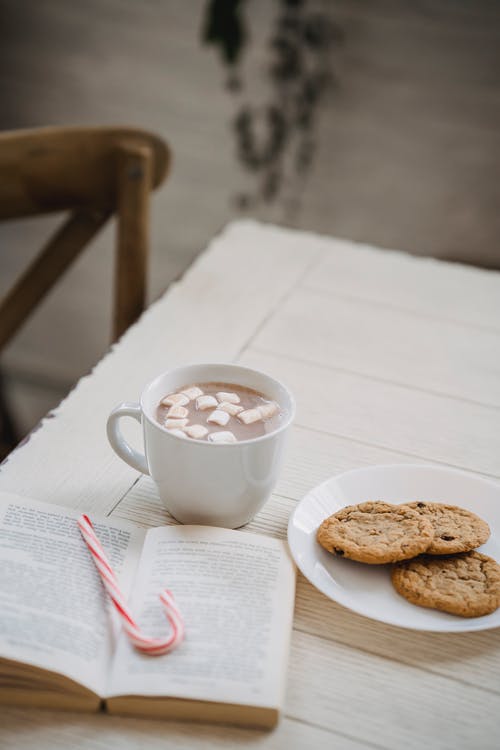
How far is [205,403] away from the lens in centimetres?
74

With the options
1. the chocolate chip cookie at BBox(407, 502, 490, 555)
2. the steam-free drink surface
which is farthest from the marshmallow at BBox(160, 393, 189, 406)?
the chocolate chip cookie at BBox(407, 502, 490, 555)

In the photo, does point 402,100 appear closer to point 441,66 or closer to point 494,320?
point 441,66

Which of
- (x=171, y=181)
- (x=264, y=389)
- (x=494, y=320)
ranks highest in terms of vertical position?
(x=264, y=389)

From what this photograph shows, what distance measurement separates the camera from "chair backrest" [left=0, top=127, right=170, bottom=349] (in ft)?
4.29

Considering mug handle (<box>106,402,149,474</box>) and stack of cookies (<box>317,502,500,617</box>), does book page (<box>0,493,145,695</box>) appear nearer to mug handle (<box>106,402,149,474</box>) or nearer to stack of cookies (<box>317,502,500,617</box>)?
mug handle (<box>106,402,149,474</box>)

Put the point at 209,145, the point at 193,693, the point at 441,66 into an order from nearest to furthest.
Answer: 1. the point at 193,693
2. the point at 441,66
3. the point at 209,145

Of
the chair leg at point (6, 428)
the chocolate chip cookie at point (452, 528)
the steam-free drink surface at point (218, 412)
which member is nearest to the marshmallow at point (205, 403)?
the steam-free drink surface at point (218, 412)

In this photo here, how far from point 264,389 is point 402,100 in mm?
1700

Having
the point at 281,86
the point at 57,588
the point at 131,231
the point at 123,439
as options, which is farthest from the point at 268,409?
the point at 281,86

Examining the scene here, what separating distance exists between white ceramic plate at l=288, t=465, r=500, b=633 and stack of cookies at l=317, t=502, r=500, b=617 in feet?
0.04

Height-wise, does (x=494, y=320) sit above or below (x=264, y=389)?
below

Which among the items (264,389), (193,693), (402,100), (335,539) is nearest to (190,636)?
(193,693)

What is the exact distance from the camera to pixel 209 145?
94.3 inches

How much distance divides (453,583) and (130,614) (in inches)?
10.9
